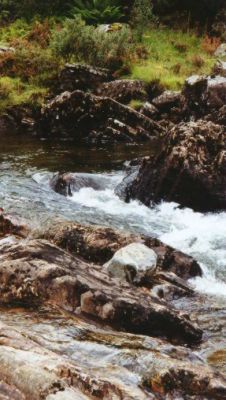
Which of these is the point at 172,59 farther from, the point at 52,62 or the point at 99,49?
the point at 52,62

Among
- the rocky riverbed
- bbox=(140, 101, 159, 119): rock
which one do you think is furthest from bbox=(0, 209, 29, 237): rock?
bbox=(140, 101, 159, 119): rock

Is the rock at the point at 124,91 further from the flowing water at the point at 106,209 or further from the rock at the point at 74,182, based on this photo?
the rock at the point at 74,182

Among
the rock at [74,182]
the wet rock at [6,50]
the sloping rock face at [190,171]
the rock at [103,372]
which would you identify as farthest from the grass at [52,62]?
the rock at [103,372]

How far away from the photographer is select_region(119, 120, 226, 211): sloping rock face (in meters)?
10.5

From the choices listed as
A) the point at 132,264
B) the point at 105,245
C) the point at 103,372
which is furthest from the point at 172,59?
the point at 103,372

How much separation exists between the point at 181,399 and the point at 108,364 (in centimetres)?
65

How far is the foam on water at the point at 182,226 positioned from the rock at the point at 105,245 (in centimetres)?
29

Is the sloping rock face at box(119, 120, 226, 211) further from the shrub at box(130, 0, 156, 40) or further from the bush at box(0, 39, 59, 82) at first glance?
the shrub at box(130, 0, 156, 40)

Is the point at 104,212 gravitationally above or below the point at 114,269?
below

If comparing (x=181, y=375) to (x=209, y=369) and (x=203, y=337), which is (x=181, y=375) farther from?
(x=203, y=337)

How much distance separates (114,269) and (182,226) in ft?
11.6

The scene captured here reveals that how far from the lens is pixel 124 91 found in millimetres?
19672

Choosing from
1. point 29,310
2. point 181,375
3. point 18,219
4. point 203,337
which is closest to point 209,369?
point 181,375

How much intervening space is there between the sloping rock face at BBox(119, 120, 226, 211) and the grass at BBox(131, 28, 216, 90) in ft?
32.3
